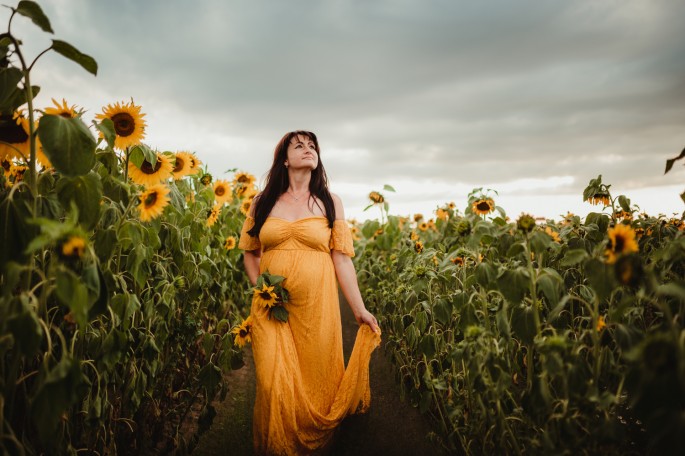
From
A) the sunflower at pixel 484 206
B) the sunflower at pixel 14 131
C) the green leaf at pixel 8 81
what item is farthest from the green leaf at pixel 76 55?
the sunflower at pixel 484 206

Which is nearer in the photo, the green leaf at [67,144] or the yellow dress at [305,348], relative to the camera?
the green leaf at [67,144]

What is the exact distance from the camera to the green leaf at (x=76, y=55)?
115 centimetres

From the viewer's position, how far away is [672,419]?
2.67 feet

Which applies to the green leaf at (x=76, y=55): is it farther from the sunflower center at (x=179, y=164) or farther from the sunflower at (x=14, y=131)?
the sunflower center at (x=179, y=164)

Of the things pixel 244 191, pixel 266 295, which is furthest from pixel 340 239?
pixel 244 191

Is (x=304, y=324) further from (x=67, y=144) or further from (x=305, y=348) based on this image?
(x=67, y=144)

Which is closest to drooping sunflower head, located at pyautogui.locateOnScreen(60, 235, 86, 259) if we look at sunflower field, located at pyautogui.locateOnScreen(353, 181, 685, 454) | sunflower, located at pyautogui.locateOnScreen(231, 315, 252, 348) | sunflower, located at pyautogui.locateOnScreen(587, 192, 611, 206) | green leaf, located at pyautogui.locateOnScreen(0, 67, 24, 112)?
green leaf, located at pyautogui.locateOnScreen(0, 67, 24, 112)

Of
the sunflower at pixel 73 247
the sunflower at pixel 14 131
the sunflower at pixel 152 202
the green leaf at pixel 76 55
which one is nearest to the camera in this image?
the sunflower at pixel 73 247

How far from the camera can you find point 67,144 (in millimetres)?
1067

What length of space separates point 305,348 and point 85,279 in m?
1.66

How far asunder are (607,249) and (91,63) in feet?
5.58

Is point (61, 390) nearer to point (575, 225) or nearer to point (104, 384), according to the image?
point (104, 384)

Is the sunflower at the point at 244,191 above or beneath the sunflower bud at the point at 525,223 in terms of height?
above

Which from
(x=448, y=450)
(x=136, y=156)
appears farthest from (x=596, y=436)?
(x=136, y=156)
